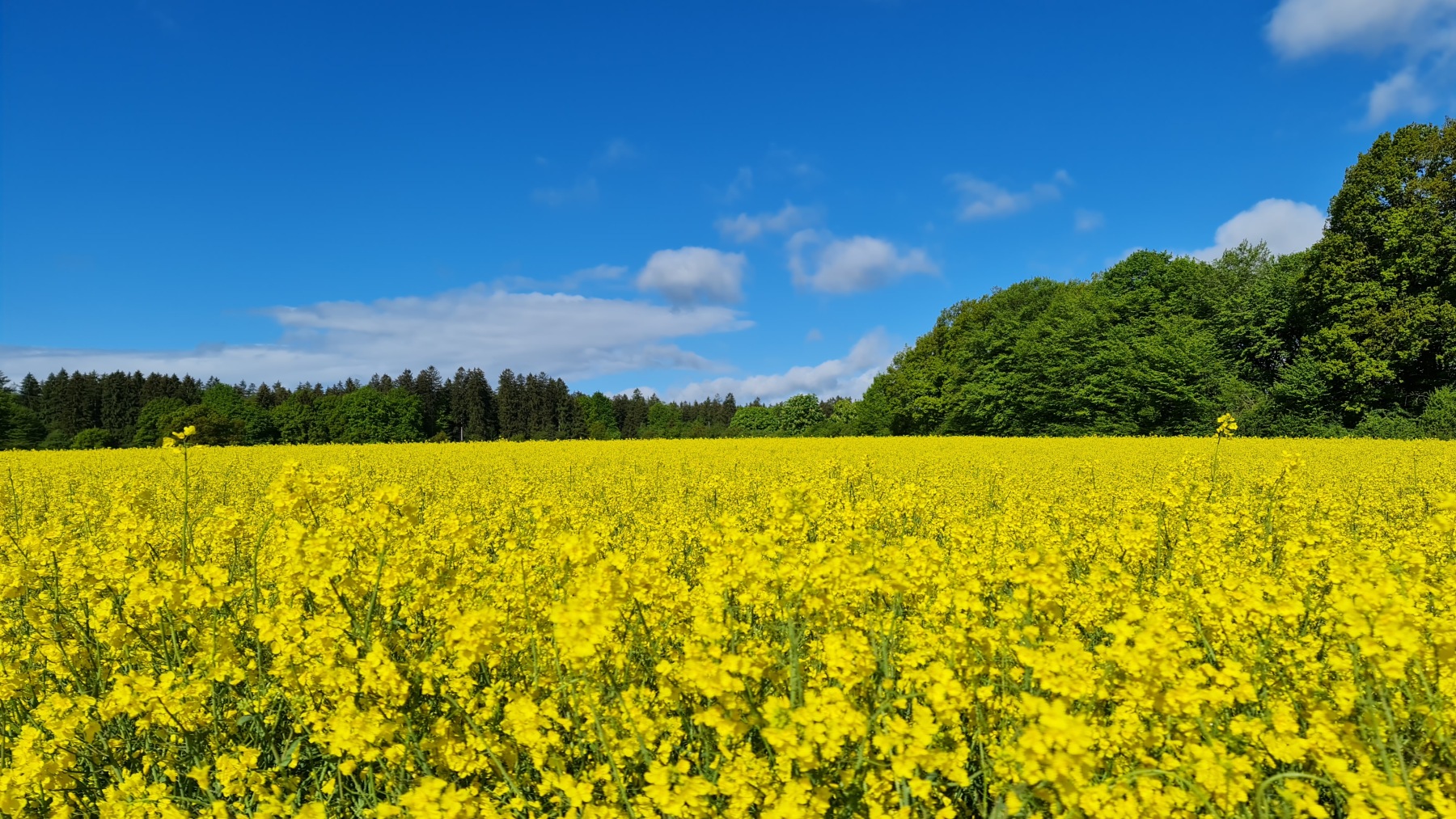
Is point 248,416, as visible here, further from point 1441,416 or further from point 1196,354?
point 1441,416

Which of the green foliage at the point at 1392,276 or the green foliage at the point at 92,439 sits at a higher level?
the green foliage at the point at 1392,276

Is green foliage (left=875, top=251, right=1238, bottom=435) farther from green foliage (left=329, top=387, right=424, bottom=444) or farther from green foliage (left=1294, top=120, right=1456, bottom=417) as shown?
green foliage (left=329, top=387, right=424, bottom=444)

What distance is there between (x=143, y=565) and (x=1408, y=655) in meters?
6.22

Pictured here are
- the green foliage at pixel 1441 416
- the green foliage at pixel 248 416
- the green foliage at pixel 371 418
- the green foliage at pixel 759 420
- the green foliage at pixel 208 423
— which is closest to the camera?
the green foliage at pixel 1441 416

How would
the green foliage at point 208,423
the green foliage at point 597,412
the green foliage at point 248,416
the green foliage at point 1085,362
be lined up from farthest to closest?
the green foliage at point 597,412
the green foliage at point 248,416
the green foliage at point 208,423
the green foliage at point 1085,362

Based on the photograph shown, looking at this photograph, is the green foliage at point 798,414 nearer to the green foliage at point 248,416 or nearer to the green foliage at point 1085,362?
the green foliage at point 1085,362

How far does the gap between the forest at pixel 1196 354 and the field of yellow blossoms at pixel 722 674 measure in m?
2.59

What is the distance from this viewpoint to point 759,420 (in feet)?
281

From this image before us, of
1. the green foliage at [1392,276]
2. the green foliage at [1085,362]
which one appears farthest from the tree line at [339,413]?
the green foliage at [1392,276]

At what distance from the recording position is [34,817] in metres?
3.04

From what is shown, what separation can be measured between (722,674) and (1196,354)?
137 feet

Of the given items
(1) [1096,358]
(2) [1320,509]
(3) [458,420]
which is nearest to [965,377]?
(1) [1096,358]

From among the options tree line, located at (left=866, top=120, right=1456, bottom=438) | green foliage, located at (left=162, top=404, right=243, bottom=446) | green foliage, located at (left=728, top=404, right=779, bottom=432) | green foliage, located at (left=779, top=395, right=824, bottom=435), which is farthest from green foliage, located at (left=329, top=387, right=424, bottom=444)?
tree line, located at (left=866, top=120, right=1456, bottom=438)

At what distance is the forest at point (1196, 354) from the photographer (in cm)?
2764
